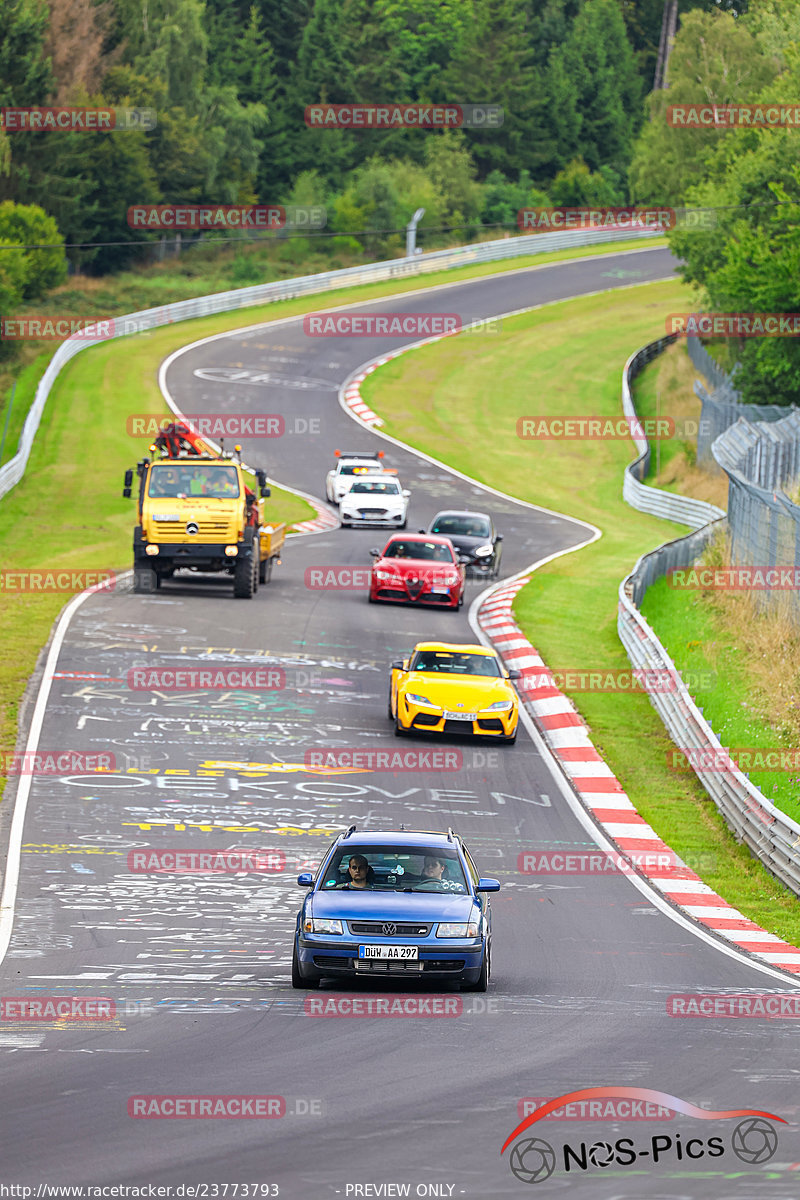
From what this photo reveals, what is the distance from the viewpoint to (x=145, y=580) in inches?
1237

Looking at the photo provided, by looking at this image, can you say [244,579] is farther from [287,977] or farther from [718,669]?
[287,977]

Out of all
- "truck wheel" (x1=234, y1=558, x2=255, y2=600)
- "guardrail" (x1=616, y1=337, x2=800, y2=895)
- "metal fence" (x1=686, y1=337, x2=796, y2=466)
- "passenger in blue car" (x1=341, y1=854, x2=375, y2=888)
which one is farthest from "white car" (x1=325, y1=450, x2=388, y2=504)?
"passenger in blue car" (x1=341, y1=854, x2=375, y2=888)

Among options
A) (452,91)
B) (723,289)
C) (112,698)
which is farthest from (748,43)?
(112,698)

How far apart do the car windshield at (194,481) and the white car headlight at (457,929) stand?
19626 mm

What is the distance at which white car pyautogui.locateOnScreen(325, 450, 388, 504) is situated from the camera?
4550cm

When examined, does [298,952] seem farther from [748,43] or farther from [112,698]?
[748,43]

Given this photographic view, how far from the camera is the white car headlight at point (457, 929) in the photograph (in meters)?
11.9

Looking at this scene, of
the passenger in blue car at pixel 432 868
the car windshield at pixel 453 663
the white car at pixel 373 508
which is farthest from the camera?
the white car at pixel 373 508

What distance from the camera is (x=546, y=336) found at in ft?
243

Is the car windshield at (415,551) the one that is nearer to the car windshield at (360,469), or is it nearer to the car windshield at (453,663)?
the car windshield at (453,663)

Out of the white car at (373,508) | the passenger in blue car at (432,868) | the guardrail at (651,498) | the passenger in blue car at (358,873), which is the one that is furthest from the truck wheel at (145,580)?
the passenger in blue car at (358,873)

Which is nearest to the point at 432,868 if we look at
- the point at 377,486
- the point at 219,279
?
the point at 377,486

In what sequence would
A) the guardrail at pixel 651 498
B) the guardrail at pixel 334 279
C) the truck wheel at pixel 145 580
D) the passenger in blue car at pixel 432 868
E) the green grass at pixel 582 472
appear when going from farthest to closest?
the guardrail at pixel 334 279 < the guardrail at pixel 651 498 < the truck wheel at pixel 145 580 < the green grass at pixel 582 472 < the passenger in blue car at pixel 432 868

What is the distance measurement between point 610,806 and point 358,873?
27.1 feet
